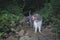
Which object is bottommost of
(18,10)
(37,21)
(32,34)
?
(32,34)

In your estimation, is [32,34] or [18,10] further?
[18,10]

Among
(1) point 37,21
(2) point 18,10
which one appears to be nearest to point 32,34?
(1) point 37,21

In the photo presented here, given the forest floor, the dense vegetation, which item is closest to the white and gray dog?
the forest floor

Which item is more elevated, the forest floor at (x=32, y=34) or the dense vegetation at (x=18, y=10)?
the dense vegetation at (x=18, y=10)

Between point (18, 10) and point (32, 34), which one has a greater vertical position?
point (18, 10)

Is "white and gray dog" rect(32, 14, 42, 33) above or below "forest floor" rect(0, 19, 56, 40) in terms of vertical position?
above

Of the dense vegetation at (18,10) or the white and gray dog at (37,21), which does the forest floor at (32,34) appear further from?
the dense vegetation at (18,10)

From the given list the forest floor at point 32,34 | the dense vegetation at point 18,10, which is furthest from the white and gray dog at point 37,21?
the dense vegetation at point 18,10

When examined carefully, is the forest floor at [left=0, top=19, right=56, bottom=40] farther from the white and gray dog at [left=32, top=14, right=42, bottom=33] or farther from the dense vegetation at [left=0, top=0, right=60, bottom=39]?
the dense vegetation at [left=0, top=0, right=60, bottom=39]

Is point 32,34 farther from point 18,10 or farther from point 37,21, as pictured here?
point 18,10

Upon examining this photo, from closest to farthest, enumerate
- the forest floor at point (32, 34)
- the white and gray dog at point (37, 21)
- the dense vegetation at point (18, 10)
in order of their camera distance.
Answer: the forest floor at point (32, 34) → the white and gray dog at point (37, 21) → the dense vegetation at point (18, 10)

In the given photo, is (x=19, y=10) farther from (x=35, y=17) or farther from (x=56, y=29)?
(x=56, y=29)

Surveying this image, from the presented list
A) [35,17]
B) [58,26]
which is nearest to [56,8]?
[58,26]

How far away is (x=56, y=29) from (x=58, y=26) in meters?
0.12
